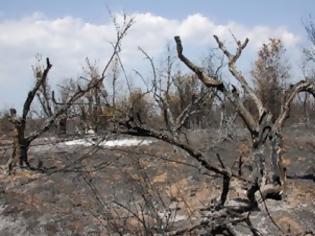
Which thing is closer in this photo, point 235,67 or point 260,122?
point 260,122

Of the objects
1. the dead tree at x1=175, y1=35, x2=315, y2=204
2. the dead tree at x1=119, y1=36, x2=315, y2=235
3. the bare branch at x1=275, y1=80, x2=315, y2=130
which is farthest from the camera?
the bare branch at x1=275, y1=80, x2=315, y2=130

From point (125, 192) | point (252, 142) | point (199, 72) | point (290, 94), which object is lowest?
point (125, 192)

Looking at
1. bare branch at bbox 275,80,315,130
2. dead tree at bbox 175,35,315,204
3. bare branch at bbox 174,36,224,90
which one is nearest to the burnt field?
dead tree at bbox 175,35,315,204

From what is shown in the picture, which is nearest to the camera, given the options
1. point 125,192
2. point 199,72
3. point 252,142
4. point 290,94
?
point 252,142

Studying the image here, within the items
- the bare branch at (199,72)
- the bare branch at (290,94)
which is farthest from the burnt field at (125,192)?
the bare branch at (199,72)

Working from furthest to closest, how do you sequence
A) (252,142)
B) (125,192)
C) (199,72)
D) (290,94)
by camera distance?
(125,192), (290,94), (199,72), (252,142)

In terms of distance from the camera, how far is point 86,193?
9.98 m

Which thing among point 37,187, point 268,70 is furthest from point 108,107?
point 268,70

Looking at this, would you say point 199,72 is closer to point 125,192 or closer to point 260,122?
point 260,122

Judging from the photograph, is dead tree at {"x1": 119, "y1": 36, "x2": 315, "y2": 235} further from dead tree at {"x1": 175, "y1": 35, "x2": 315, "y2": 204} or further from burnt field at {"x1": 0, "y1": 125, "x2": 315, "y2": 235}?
burnt field at {"x1": 0, "y1": 125, "x2": 315, "y2": 235}

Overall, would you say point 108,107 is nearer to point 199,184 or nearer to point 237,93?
point 237,93

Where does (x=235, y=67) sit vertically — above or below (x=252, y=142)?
above

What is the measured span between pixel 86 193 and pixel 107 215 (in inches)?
223

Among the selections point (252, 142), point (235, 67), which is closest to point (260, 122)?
point (252, 142)
